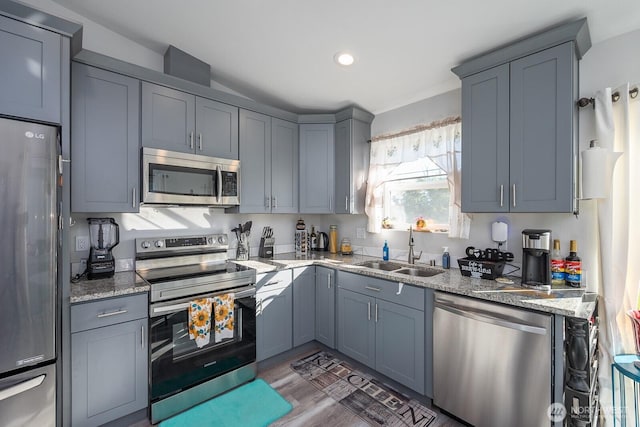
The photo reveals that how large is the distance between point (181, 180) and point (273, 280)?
1.14 metres

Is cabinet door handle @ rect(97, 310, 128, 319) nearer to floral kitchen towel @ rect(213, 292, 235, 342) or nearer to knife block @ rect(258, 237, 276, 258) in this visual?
floral kitchen towel @ rect(213, 292, 235, 342)

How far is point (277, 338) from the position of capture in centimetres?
260

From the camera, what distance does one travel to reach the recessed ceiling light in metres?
2.23

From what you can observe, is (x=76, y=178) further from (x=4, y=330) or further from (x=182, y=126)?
(x=4, y=330)

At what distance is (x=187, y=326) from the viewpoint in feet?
6.62

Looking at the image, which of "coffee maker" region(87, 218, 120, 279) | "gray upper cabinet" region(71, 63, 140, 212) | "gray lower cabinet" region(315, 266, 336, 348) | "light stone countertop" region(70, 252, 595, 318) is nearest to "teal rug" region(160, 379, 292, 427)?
"gray lower cabinet" region(315, 266, 336, 348)

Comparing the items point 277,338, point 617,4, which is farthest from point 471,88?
point 277,338

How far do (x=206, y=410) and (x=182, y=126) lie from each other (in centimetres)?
215

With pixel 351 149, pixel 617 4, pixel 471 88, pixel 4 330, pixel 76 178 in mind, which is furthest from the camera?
pixel 351 149

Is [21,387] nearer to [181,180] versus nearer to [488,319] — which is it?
[181,180]

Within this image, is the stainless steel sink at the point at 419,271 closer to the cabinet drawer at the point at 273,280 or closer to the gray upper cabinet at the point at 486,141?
the gray upper cabinet at the point at 486,141

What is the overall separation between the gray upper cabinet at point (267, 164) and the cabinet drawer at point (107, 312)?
1.15 metres

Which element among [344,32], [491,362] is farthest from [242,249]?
[491,362]

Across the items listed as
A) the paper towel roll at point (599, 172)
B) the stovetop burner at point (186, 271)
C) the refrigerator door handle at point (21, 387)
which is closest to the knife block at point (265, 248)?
the stovetop burner at point (186, 271)
